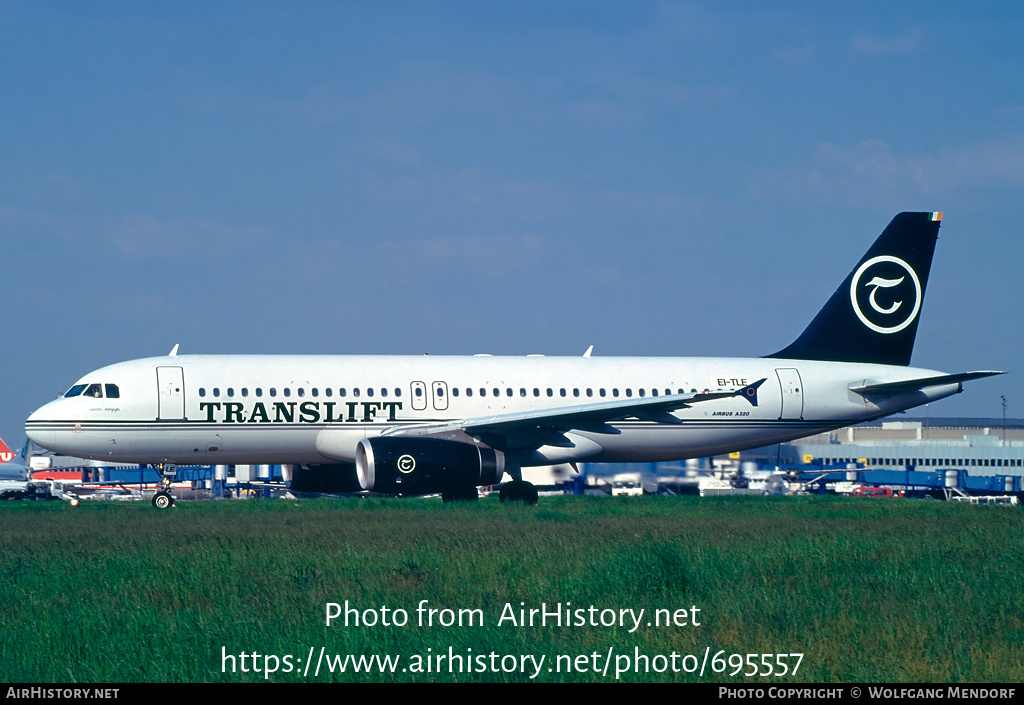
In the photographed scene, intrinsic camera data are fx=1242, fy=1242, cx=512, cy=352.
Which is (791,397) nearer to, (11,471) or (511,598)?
(511,598)

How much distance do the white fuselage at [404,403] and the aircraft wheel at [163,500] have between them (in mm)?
954

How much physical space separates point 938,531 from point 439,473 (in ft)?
33.5

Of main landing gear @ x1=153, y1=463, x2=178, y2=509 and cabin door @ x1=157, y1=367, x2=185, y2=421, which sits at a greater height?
cabin door @ x1=157, y1=367, x2=185, y2=421

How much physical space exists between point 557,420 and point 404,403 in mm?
4050

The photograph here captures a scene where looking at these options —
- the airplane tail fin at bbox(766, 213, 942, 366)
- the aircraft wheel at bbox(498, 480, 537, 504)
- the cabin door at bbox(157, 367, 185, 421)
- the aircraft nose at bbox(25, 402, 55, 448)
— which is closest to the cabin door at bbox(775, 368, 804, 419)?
the airplane tail fin at bbox(766, 213, 942, 366)

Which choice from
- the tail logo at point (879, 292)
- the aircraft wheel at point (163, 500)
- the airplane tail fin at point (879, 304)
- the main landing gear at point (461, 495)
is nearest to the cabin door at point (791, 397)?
the airplane tail fin at point (879, 304)

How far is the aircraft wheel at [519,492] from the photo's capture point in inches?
1130

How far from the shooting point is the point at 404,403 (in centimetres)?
2903

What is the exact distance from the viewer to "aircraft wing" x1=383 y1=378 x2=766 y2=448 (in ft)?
87.8

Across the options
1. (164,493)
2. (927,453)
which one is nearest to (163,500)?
(164,493)

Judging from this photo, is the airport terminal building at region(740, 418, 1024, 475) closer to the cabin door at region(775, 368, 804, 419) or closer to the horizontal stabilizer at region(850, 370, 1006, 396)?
the horizontal stabilizer at region(850, 370, 1006, 396)

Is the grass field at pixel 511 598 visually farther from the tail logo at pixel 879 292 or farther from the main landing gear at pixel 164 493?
the tail logo at pixel 879 292

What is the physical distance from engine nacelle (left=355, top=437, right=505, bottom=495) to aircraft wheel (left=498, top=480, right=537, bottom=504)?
2.28 m
